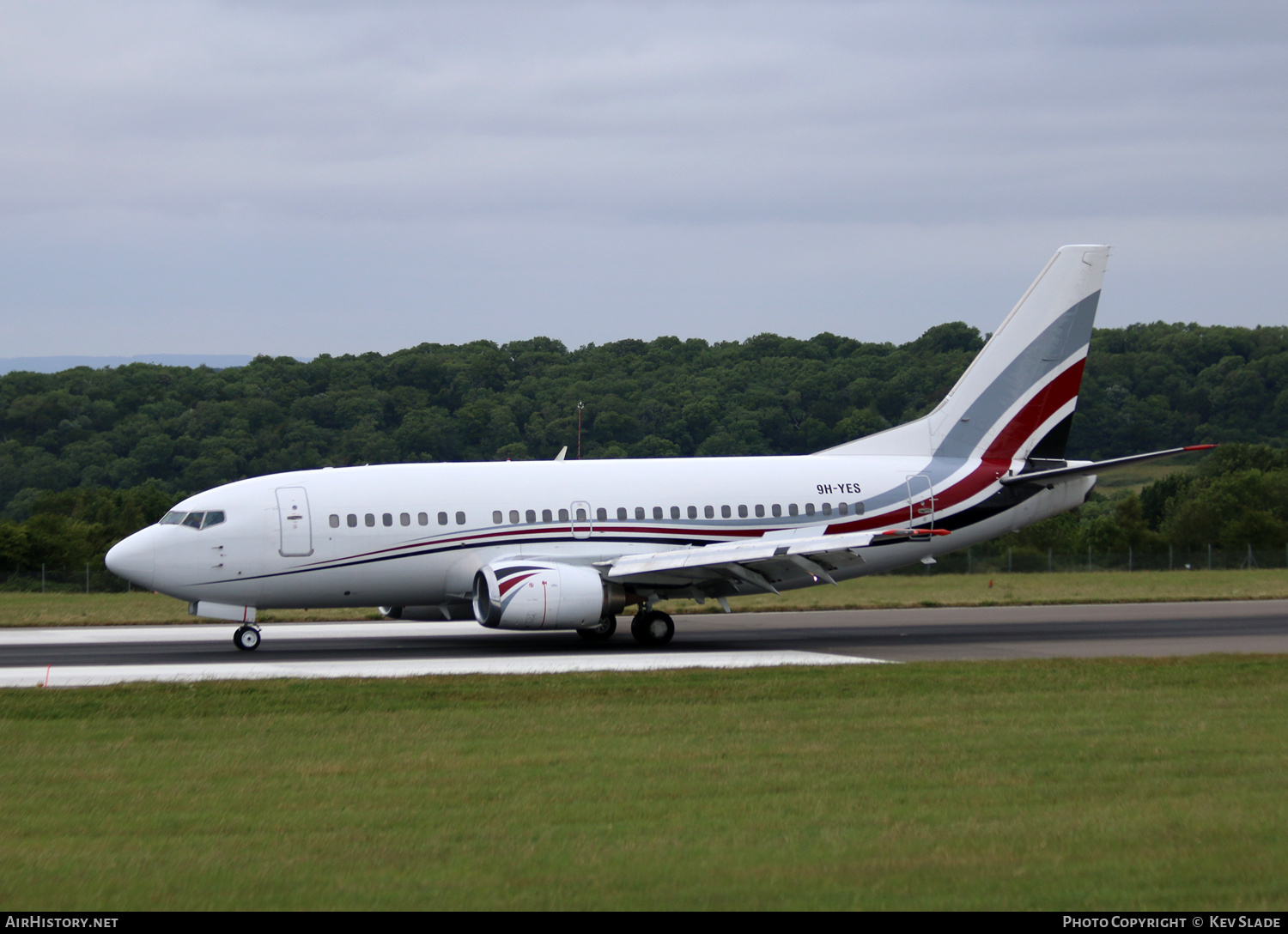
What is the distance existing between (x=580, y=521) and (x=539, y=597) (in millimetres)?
2702

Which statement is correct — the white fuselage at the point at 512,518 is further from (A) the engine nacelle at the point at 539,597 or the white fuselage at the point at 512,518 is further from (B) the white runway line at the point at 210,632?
(B) the white runway line at the point at 210,632

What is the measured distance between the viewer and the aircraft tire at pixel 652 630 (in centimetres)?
2709

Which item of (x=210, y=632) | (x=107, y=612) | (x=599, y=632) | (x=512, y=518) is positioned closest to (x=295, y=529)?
(x=512, y=518)

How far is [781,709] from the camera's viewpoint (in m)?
17.0

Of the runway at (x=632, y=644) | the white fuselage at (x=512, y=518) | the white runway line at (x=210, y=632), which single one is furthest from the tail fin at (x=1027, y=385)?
the white runway line at (x=210, y=632)

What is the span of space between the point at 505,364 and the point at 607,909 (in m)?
93.0

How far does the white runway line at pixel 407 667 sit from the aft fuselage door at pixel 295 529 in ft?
9.14

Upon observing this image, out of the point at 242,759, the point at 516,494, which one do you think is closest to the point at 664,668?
the point at 516,494

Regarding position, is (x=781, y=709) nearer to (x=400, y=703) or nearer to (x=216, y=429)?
(x=400, y=703)

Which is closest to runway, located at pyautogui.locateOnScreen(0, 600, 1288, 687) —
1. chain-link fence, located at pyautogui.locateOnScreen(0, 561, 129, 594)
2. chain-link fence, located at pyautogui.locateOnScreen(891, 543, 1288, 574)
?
chain-link fence, located at pyautogui.locateOnScreen(0, 561, 129, 594)

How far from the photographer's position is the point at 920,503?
29047mm

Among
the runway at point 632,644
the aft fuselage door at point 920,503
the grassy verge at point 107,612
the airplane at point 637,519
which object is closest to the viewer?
the runway at point 632,644

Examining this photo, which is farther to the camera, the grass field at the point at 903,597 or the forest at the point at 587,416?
the forest at the point at 587,416

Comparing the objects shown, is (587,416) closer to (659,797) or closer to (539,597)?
(539,597)
